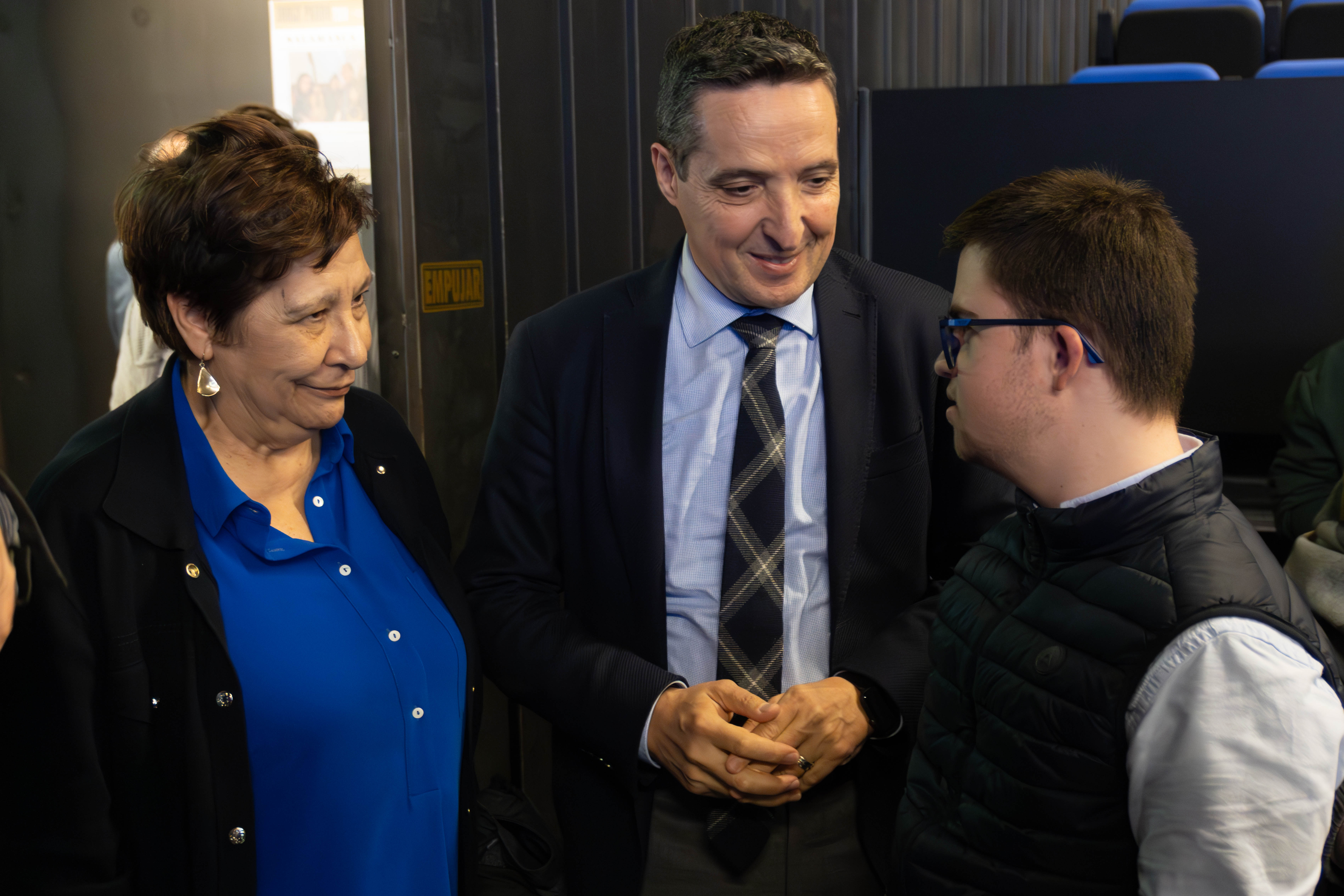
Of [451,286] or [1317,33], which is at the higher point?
[1317,33]

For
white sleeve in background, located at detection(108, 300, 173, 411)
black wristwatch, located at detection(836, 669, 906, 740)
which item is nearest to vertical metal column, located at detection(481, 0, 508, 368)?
white sleeve in background, located at detection(108, 300, 173, 411)

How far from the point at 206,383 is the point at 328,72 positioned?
1612 mm

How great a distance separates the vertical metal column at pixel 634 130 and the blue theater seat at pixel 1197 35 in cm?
392

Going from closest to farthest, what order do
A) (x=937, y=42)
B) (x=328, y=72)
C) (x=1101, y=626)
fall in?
(x=1101, y=626) < (x=328, y=72) < (x=937, y=42)

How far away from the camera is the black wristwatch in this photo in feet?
4.82

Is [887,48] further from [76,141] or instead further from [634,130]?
[76,141]

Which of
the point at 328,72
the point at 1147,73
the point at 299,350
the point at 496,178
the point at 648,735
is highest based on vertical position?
the point at 1147,73

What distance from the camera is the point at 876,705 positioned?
1.47 m

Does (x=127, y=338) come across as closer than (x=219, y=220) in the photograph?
No

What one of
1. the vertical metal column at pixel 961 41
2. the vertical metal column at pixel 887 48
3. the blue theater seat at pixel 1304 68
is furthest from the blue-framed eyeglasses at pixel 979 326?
the vertical metal column at pixel 961 41

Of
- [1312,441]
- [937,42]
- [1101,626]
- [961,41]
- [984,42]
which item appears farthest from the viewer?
[984,42]

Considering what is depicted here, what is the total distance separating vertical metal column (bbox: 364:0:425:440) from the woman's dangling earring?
110 centimetres

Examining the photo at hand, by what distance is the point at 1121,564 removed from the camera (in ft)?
3.51

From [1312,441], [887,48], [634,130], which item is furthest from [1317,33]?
[634,130]
